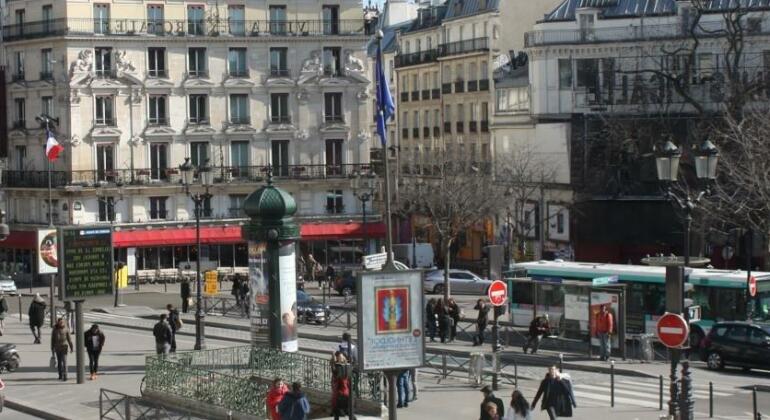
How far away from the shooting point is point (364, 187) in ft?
254

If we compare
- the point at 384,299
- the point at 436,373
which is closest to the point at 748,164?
→ the point at 436,373

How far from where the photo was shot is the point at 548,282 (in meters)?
48.5

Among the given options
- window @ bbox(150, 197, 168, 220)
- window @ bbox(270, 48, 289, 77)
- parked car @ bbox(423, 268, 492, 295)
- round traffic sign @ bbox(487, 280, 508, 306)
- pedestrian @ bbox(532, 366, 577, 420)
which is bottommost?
parked car @ bbox(423, 268, 492, 295)

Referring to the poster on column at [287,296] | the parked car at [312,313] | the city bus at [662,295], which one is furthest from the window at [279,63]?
the poster on column at [287,296]

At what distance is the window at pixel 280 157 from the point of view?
8281cm

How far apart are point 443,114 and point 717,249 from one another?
3083cm

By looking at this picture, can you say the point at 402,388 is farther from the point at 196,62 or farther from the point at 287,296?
the point at 196,62

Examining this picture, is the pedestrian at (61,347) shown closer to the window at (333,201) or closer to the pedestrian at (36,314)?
the pedestrian at (36,314)

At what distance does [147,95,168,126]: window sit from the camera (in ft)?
264

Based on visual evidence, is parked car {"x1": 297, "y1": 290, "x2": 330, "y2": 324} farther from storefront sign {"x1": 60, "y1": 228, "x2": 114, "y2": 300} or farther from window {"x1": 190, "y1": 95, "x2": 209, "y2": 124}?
window {"x1": 190, "y1": 95, "x2": 209, "y2": 124}

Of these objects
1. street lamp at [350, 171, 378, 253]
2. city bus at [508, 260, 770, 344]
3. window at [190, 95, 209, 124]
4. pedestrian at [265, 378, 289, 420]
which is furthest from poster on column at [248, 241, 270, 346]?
window at [190, 95, 209, 124]

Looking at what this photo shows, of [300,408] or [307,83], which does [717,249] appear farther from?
[300,408]

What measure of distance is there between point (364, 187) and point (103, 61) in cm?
1534

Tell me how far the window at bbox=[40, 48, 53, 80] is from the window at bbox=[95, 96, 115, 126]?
3057 millimetres
